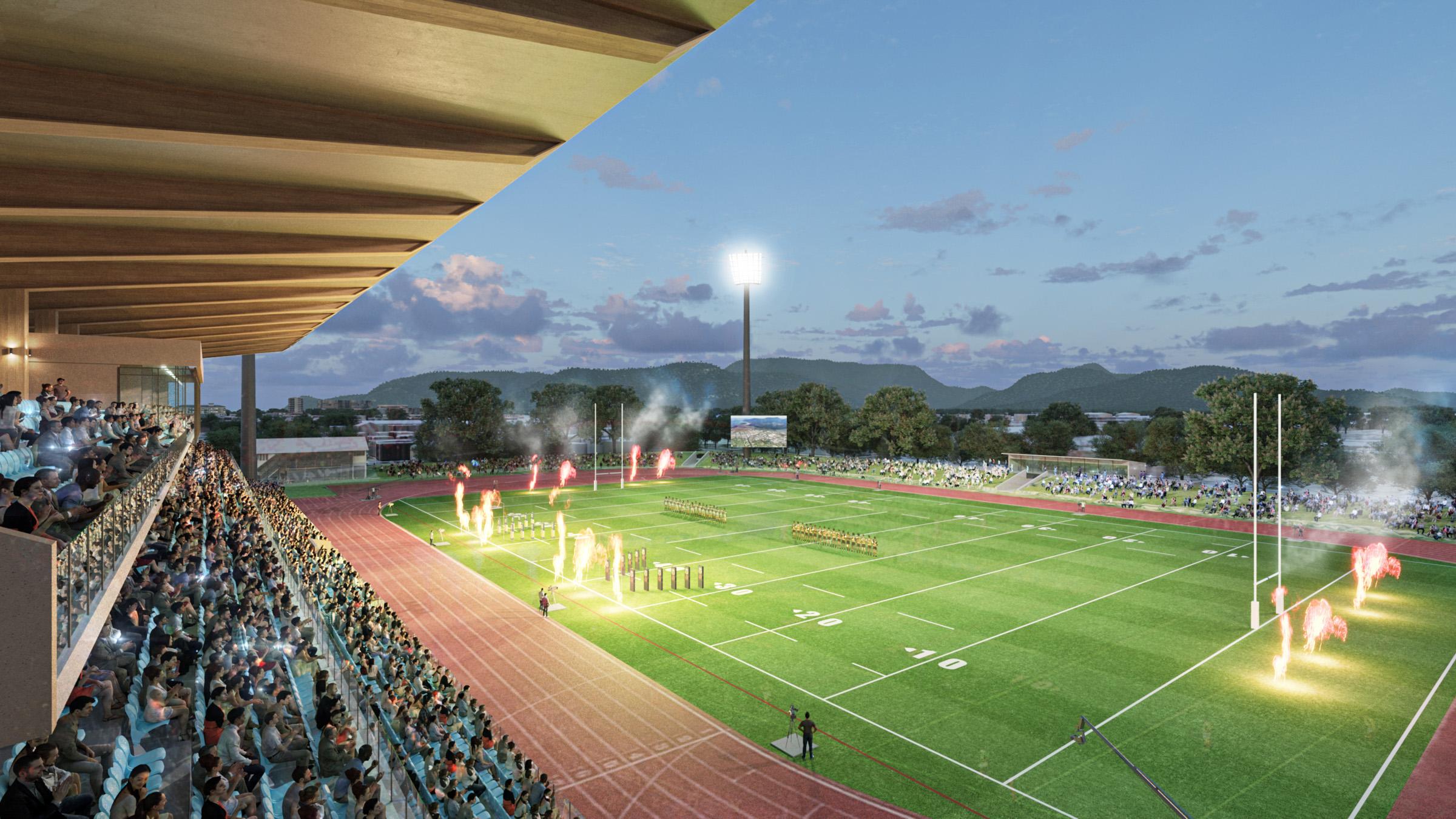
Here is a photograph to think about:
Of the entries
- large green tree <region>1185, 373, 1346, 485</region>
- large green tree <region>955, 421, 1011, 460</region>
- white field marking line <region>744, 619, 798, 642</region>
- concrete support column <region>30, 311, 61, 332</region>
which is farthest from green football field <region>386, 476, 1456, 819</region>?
large green tree <region>955, 421, 1011, 460</region>

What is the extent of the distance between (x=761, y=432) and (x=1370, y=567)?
49822 millimetres

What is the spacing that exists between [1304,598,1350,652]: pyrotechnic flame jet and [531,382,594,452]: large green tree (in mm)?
70435

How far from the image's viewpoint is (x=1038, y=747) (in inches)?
612

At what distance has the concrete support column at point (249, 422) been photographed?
59.2 meters

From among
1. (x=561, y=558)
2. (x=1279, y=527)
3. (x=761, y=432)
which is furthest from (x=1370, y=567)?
(x=761, y=432)

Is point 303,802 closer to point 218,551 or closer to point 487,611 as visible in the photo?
point 218,551

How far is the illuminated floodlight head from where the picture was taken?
82.3m

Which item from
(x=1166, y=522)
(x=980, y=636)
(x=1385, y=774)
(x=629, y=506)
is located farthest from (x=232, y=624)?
(x=1166, y=522)

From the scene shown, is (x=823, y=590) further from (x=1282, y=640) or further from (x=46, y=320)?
(x=46, y=320)

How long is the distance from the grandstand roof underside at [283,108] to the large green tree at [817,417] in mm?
76572

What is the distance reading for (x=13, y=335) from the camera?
16172 millimetres

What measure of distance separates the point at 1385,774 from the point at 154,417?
3777 cm

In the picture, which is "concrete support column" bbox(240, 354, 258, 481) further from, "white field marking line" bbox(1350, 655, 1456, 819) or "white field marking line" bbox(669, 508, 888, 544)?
"white field marking line" bbox(1350, 655, 1456, 819)

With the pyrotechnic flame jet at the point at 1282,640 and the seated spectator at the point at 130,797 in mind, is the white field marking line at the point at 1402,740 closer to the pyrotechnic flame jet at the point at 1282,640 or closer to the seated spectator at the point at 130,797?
the pyrotechnic flame jet at the point at 1282,640
